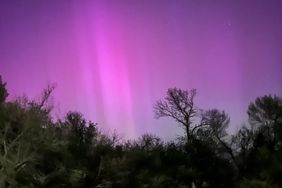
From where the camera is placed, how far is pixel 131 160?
56.5m

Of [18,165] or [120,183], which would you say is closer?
[18,165]

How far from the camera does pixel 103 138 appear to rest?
60.2 meters

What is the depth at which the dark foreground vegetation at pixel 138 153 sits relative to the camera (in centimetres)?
4472

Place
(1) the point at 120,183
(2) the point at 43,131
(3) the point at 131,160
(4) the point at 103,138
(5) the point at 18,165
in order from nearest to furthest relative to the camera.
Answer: (5) the point at 18,165, (2) the point at 43,131, (1) the point at 120,183, (3) the point at 131,160, (4) the point at 103,138

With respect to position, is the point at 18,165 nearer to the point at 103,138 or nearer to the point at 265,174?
the point at 103,138

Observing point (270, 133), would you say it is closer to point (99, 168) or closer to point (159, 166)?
point (159, 166)

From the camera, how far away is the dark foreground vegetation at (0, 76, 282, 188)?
147 ft

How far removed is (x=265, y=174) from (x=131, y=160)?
1421cm

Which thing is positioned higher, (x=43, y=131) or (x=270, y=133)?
(x=270, y=133)

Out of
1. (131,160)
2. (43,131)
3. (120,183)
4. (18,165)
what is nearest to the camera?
(18,165)

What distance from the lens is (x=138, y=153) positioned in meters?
58.6

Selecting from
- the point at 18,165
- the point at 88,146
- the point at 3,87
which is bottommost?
the point at 18,165

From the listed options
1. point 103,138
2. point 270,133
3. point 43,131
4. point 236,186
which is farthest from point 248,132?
point 43,131

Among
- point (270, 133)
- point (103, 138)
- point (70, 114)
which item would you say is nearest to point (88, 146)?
point (103, 138)
